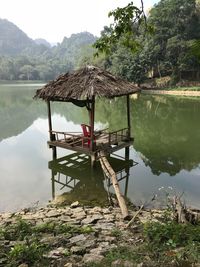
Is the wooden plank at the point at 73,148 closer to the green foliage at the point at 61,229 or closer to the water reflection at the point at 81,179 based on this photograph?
the water reflection at the point at 81,179

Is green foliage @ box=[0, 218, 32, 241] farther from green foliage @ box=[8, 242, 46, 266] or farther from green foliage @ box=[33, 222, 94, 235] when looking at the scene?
green foliage @ box=[8, 242, 46, 266]

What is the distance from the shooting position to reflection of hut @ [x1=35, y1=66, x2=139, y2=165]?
10.5 meters

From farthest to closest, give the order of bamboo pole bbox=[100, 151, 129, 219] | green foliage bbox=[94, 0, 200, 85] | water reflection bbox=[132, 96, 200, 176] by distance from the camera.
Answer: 1. green foliage bbox=[94, 0, 200, 85]
2. water reflection bbox=[132, 96, 200, 176]
3. bamboo pole bbox=[100, 151, 129, 219]

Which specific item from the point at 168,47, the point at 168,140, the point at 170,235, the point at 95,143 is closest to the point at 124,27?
the point at 170,235

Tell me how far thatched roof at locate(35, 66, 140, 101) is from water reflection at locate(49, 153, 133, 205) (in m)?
2.62

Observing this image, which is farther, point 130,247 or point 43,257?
point 130,247

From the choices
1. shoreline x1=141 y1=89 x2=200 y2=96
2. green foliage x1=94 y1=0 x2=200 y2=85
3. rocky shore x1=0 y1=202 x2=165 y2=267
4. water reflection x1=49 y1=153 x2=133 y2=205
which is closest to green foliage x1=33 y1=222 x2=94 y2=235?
rocky shore x1=0 y1=202 x2=165 y2=267

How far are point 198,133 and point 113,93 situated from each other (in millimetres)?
8191

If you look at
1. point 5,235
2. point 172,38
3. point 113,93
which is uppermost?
point 172,38

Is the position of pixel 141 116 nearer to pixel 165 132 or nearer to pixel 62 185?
pixel 165 132

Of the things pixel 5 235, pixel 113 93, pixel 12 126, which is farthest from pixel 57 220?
pixel 12 126

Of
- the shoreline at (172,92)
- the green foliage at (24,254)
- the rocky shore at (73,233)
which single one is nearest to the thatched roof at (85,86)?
the rocky shore at (73,233)

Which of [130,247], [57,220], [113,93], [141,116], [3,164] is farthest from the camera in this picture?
[141,116]

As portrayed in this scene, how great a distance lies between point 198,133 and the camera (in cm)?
1686
